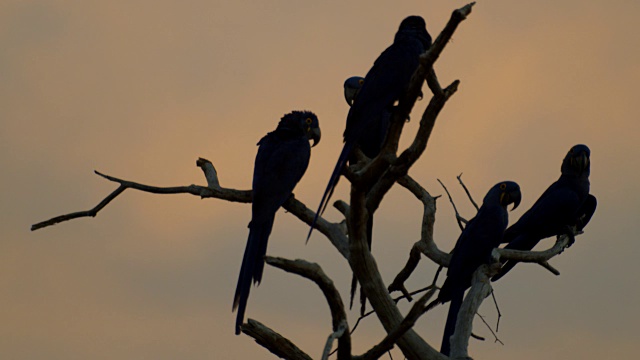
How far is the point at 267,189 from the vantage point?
7.75 m

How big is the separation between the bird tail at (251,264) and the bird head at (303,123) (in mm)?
1004

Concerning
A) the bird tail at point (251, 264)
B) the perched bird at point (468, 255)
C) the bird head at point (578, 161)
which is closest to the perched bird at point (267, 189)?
the bird tail at point (251, 264)

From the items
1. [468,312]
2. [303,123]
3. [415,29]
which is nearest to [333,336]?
[468,312]

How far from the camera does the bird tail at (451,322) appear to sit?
7857mm

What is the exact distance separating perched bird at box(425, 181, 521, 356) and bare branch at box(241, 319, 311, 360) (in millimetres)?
2049

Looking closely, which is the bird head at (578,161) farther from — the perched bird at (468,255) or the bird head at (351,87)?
the bird head at (351,87)

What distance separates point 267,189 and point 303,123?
91 centimetres

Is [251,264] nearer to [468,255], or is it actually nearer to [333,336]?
[468,255]

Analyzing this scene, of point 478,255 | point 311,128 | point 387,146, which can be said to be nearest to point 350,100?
point 311,128

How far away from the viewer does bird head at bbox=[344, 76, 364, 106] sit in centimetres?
881

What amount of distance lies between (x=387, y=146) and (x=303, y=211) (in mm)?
2024

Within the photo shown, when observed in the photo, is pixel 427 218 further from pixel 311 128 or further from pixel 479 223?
pixel 311 128

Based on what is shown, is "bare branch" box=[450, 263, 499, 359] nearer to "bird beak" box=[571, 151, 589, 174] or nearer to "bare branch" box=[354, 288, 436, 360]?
"bare branch" box=[354, 288, 436, 360]

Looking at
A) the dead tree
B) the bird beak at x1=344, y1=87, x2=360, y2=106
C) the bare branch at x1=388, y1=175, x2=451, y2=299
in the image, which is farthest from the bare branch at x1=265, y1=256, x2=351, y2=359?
the bird beak at x1=344, y1=87, x2=360, y2=106
